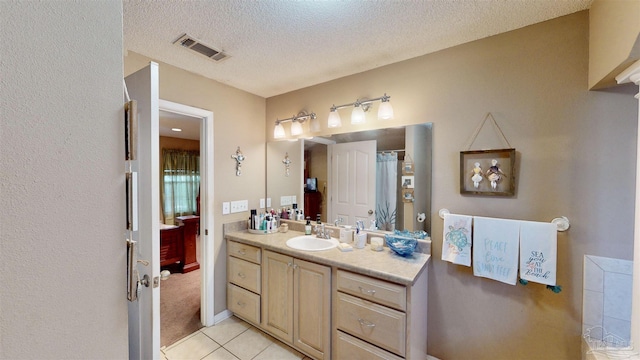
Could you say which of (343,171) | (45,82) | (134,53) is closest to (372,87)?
(343,171)

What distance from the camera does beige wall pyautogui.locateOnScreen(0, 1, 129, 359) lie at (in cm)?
43

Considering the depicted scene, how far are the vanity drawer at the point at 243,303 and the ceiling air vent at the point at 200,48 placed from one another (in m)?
2.06

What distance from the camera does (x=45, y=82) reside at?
48 centimetres

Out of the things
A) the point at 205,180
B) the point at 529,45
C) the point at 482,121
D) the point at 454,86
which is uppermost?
the point at 529,45

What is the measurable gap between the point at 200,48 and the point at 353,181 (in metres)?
1.64

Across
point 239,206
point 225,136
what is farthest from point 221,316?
point 225,136

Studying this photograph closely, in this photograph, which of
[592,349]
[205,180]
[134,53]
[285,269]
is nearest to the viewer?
[592,349]

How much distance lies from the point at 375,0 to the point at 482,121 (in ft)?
3.46

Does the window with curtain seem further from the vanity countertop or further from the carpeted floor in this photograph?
the vanity countertop

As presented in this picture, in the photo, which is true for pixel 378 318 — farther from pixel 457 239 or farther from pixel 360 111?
pixel 360 111

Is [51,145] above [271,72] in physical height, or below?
below

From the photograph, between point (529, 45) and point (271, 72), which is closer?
point (529, 45)

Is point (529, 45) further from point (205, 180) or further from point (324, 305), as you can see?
point (205, 180)

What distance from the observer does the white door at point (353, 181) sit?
220 centimetres
